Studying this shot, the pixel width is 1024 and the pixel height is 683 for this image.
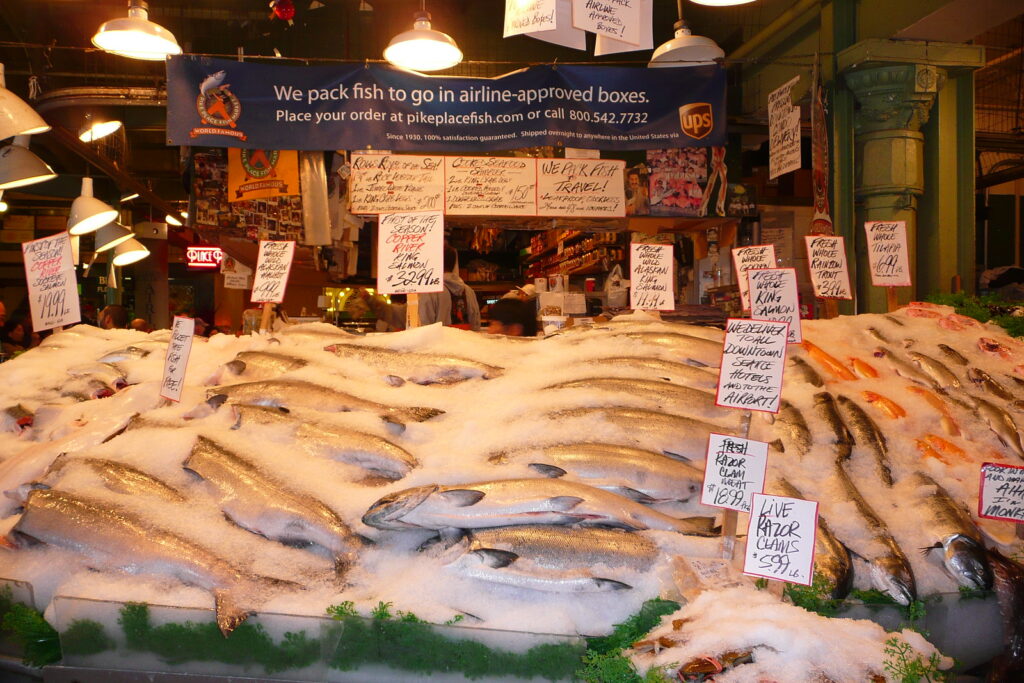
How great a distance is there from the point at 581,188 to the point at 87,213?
5033 millimetres

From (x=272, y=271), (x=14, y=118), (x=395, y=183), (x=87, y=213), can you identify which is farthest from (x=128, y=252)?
(x=272, y=271)

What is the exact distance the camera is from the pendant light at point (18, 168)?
5461mm

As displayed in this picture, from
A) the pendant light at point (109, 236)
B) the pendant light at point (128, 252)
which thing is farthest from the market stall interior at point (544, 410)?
the pendant light at point (128, 252)

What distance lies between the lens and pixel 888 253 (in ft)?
15.6

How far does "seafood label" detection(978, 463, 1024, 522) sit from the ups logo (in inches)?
171

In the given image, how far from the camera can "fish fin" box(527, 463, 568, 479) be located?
2.60 meters

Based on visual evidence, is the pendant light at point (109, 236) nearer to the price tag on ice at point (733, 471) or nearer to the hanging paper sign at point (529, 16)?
the hanging paper sign at point (529, 16)

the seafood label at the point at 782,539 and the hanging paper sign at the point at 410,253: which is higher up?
the hanging paper sign at the point at 410,253

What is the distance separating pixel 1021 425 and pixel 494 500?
9.00ft

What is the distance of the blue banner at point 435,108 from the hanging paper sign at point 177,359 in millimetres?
3353

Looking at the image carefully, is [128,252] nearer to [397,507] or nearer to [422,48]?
[422,48]

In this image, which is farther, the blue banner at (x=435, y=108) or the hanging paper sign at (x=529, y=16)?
the blue banner at (x=435, y=108)

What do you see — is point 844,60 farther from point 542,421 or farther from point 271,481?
point 271,481

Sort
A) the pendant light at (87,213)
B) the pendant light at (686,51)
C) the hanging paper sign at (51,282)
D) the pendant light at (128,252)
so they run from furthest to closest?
the pendant light at (128,252) < the pendant light at (87,213) < the pendant light at (686,51) < the hanging paper sign at (51,282)
